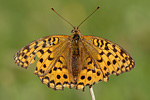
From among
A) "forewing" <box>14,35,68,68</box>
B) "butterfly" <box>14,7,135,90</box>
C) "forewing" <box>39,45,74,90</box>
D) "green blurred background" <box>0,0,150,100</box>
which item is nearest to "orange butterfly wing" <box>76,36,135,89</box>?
"butterfly" <box>14,7,135,90</box>

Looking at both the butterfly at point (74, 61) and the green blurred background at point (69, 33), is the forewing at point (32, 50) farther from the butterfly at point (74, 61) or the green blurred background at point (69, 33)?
the green blurred background at point (69, 33)

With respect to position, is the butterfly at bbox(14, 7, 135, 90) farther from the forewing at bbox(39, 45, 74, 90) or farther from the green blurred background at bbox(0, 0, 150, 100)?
the green blurred background at bbox(0, 0, 150, 100)

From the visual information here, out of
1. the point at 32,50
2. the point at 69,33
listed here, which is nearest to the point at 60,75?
the point at 32,50

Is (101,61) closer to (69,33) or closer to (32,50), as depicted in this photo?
(32,50)
